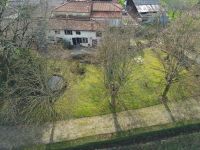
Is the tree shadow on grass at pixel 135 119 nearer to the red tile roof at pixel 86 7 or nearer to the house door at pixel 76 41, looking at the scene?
the house door at pixel 76 41

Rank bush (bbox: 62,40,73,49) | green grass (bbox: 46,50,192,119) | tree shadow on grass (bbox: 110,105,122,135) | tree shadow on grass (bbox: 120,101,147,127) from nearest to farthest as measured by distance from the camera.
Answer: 1. tree shadow on grass (bbox: 110,105,122,135)
2. tree shadow on grass (bbox: 120,101,147,127)
3. green grass (bbox: 46,50,192,119)
4. bush (bbox: 62,40,73,49)

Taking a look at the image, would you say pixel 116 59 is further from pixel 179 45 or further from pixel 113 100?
pixel 179 45

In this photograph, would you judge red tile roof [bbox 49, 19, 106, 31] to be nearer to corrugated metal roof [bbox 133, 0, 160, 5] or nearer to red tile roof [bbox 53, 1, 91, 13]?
red tile roof [bbox 53, 1, 91, 13]

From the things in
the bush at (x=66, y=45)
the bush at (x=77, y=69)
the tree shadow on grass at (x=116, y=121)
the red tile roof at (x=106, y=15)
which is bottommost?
the tree shadow on grass at (x=116, y=121)


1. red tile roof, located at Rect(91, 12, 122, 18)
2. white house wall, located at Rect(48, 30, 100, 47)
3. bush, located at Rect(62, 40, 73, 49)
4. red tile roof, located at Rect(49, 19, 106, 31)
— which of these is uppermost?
red tile roof, located at Rect(91, 12, 122, 18)

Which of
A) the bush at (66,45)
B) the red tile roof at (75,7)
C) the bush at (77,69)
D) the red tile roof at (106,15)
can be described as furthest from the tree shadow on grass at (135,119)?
the red tile roof at (75,7)

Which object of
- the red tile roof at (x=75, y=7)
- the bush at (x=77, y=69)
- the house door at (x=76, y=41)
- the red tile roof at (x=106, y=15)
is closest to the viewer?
the bush at (x=77, y=69)

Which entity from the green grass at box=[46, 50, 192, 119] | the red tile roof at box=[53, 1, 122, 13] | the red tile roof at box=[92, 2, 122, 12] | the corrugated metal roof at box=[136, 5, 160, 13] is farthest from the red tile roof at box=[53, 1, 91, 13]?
the green grass at box=[46, 50, 192, 119]
